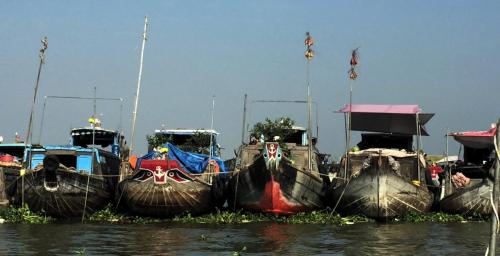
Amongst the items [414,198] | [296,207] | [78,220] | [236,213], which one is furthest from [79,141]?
[414,198]

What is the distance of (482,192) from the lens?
18.3 m

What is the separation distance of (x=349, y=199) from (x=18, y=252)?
31.5 feet

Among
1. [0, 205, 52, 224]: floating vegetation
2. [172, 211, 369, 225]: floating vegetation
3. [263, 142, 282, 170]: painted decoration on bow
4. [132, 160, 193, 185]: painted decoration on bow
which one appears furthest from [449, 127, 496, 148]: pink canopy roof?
[0, 205, 52, 224]: floating vegetation

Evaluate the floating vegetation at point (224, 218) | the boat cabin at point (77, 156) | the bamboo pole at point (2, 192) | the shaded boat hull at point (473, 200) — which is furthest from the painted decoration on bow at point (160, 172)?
the bamboo pole at point (2, 192)

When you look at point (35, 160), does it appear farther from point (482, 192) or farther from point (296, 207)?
point (482, 192)

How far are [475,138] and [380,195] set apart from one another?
5.54 m

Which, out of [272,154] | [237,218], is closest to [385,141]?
[272,154]

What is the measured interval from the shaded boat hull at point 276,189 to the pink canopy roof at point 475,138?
5901 mm

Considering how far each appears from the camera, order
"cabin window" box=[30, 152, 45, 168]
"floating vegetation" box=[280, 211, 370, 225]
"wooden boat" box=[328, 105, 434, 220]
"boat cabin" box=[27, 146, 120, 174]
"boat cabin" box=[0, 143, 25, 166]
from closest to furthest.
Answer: "wooden boat" box=[328, 105, 434, 220], "floating vegetation" box=[280, 211, 370, 225], "boat cabin" box=[27, 146, 120, 174], "cabin window" box=[30, 152, 45, 168], "boat cabin" box=[0, 143, 25, 166]

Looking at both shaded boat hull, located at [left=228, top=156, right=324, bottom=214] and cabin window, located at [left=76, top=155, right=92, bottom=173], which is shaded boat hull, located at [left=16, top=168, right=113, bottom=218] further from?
shaded boat hull, located at [left=228, top=156, right=324, bottom=214]

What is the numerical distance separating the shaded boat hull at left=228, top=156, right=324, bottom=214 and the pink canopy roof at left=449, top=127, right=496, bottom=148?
590 centimetres

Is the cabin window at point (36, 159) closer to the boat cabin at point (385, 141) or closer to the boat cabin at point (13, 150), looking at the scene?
the boat cabin at point (13, 150)

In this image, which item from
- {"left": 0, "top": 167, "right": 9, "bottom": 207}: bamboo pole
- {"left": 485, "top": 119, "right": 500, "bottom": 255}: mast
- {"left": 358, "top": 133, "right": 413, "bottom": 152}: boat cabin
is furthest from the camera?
{"left": 0, "top": 167, "right": 9, "bottom": 207}: bamboo pole

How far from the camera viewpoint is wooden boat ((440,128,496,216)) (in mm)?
18406
